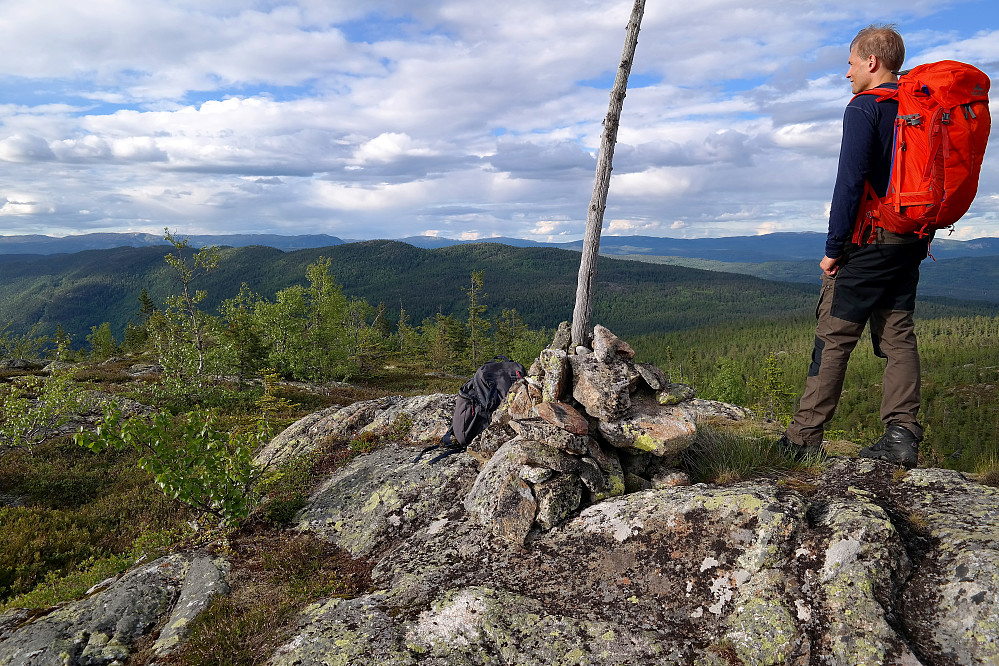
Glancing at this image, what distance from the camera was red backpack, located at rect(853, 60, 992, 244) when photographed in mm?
5086

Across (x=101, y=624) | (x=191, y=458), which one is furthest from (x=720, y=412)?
(x=101, y=624)

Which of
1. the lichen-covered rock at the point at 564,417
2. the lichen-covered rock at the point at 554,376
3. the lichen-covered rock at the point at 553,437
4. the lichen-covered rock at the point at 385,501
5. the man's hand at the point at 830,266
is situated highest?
the man's hand at the point at 830,266

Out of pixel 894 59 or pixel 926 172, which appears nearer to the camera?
pixel 926 172

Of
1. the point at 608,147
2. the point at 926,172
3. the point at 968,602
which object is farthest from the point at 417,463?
A: the point at 926,172

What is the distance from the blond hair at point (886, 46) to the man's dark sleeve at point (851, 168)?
71 cm

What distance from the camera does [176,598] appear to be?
21.7 feet

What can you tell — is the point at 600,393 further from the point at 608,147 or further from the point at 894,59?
the point at 894,59

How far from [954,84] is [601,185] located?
4777 mm

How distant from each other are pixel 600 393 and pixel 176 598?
21.2ft

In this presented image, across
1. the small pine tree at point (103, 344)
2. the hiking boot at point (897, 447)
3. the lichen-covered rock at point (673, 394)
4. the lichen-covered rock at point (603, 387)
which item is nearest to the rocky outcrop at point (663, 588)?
the hiking boot at point (897, 447)

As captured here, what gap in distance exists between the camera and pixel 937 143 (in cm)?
515

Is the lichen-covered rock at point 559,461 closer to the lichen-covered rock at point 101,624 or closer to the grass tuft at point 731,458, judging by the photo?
the grass tuft at point 731,458

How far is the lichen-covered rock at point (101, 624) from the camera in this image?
5.66 metres

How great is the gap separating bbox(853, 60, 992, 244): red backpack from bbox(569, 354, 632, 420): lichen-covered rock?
12.7 ft
